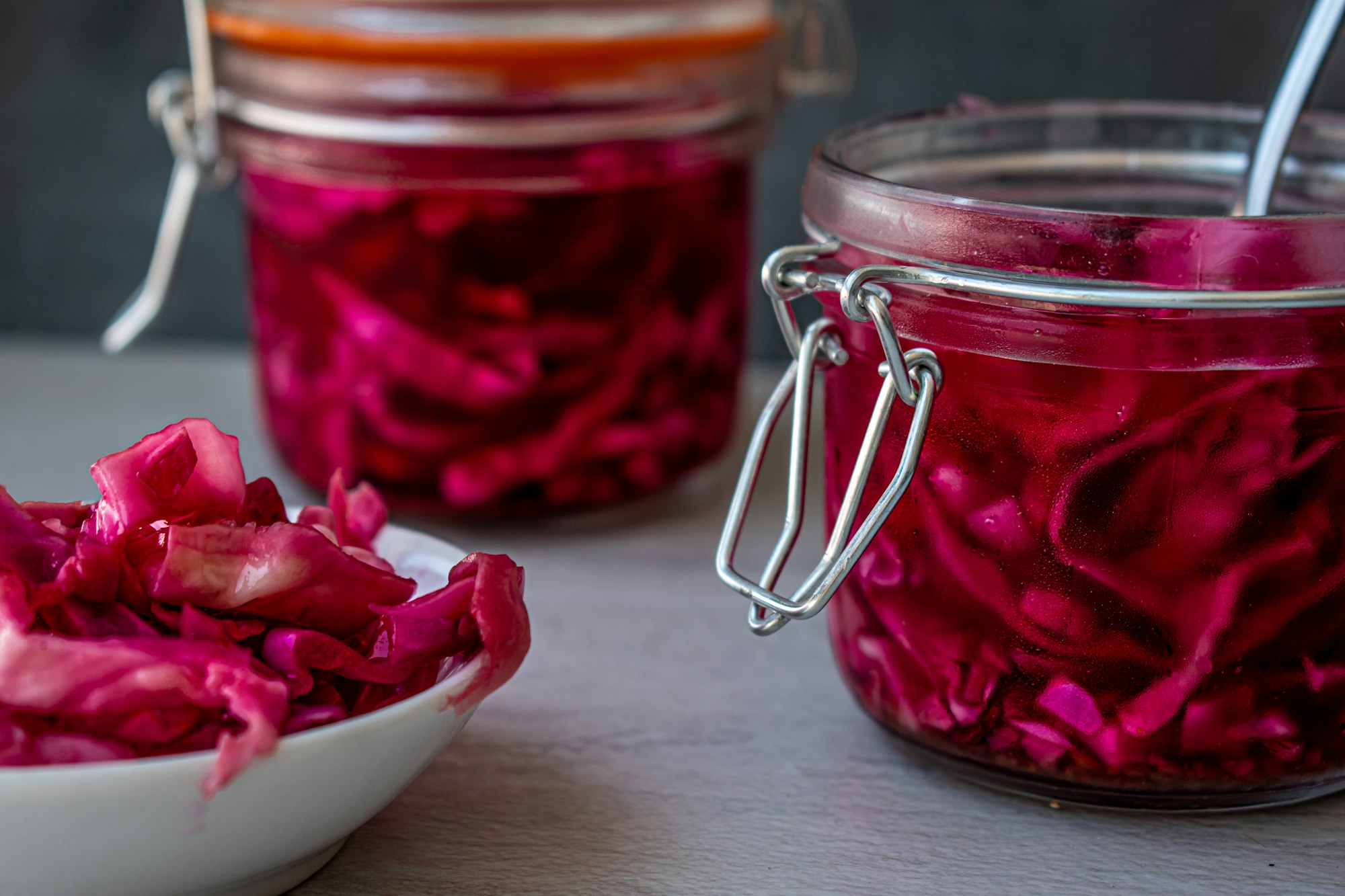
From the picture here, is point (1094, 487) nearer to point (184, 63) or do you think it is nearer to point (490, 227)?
point (490, 227)

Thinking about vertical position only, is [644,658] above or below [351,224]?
below

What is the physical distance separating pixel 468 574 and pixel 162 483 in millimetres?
103

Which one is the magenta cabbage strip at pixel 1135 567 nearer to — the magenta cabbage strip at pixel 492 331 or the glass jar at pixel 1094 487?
the glass jar at pixel 1094 487

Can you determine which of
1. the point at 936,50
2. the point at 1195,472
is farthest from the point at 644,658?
the point at 936,50

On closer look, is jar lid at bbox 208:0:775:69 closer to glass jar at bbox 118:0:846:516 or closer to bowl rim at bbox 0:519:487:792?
Answer: glass jar at bbox 118:0:846:516

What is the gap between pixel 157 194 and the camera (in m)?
1.08

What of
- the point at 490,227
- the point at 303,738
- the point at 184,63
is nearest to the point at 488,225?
the point at 490,227

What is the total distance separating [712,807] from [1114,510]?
0.18m

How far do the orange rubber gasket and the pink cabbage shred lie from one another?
27 cm

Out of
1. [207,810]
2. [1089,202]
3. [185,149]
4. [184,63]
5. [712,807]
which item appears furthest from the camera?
[184,63]

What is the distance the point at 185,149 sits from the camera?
791mm

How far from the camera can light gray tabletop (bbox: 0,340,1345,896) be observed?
47 centimetres

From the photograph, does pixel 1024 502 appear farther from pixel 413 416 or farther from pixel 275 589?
pixel 413 416

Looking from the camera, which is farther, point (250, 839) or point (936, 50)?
point (936, 50)
